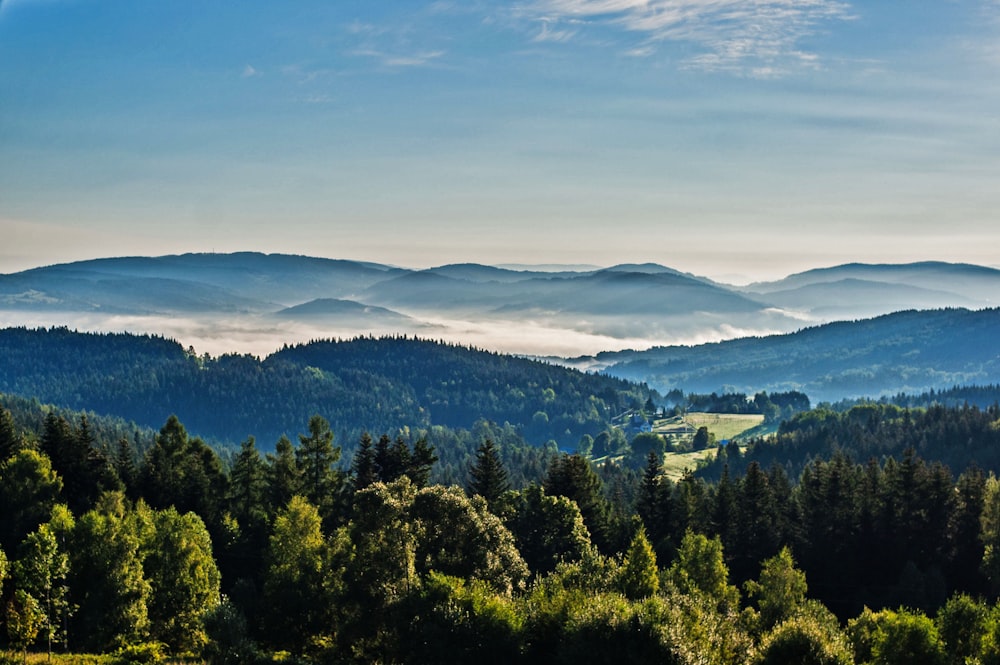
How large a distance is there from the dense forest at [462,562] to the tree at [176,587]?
0.53 ft

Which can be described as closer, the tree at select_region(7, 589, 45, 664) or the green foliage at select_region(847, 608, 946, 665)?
the tree at select_region(7, 589, 45, 664)

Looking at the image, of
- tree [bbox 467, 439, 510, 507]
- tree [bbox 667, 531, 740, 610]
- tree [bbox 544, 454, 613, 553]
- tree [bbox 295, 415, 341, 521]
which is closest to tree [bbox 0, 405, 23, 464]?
tree [bbox 295, 415, 341, 521]

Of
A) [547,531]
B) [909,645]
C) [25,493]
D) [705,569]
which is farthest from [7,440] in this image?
[909,645]

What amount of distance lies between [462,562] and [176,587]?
23.5 metres

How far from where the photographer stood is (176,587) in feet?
234

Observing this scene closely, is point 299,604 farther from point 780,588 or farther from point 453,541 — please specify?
point 780,588

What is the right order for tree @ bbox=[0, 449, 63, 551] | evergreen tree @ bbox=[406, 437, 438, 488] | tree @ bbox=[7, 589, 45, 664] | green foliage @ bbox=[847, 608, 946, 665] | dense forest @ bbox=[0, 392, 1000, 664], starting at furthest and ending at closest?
evergreen tree @ bbox=[406, 437, 438, 488]
tree @ bbox=[0, 449, 63, 551]
green foliage @ bbox=[847, 608, 946, 665]
tree @ bbox=[7, 589, 45, 664]
dense forest @ bbox=[0, 392, 1000, 664]

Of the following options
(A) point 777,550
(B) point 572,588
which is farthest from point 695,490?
(B) point 572,588

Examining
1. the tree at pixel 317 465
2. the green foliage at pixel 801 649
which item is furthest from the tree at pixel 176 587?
the green foliage at pixel 801 649

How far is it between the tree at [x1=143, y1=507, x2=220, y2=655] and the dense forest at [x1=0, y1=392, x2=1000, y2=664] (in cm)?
16

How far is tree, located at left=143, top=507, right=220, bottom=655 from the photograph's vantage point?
6912 centimetres

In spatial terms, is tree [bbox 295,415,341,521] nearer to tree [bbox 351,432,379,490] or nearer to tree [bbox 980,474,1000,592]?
tree [bbox 351,432,379,490]

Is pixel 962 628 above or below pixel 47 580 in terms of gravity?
below

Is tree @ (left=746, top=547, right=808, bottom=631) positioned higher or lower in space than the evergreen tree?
lower
